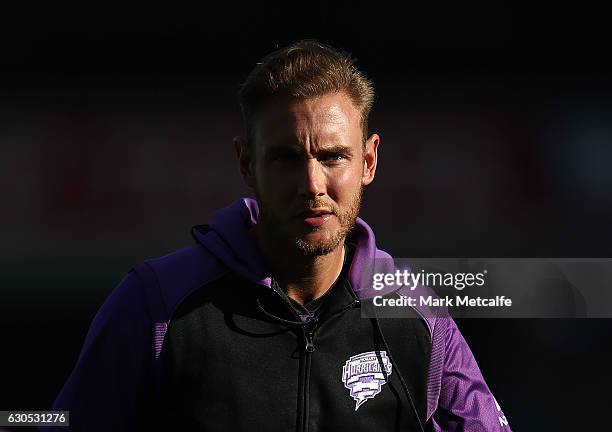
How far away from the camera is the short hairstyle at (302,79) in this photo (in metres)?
1.79

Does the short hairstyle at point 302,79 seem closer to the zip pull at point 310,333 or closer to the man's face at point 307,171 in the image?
the man's face at point 307,171

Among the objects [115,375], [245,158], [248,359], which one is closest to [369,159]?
[245,158]

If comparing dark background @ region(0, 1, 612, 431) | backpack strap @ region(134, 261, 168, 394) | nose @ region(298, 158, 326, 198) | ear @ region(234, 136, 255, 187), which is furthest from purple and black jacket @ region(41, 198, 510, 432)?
dark background @ region(0, 1, 612, 431)

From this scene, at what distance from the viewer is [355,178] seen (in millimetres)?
1799

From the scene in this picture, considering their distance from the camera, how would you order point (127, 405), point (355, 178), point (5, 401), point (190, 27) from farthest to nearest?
point (190, 27) → point (5, 401) → point (355, 178) → point (127, 405)

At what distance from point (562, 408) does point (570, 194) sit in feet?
3.67

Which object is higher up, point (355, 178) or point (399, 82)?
point (399, 82)

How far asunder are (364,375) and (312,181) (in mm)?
480

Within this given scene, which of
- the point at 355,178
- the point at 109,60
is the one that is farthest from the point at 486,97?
the point at 355,178

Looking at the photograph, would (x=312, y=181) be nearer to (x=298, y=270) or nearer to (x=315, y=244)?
(x=315, y=244)

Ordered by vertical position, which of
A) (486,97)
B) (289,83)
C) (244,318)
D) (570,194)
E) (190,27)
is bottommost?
(244,318)

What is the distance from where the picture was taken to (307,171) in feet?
5.63

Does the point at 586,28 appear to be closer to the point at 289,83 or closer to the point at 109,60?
the point at 109,60

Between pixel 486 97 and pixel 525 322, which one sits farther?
pixel 486 97
